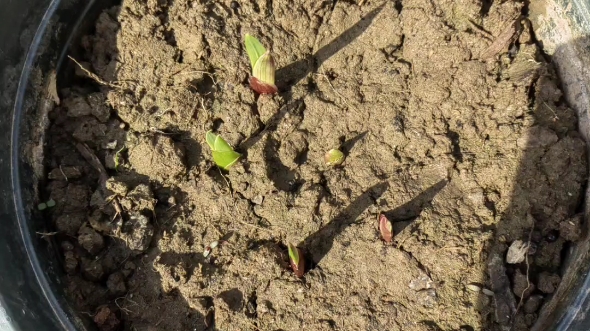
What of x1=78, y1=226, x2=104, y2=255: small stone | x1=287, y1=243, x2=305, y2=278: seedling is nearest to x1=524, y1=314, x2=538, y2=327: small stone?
x1=287, y1=243, x2=305, y2=278: seedling

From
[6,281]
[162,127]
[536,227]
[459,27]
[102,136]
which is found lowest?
[6,281]

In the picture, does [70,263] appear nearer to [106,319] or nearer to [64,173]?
[106,319]

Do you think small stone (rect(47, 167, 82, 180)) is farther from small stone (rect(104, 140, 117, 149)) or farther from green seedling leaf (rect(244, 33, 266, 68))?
green seedling leaf (rect(244, 33, 266, 68))

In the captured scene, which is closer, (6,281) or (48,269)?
(6,281)

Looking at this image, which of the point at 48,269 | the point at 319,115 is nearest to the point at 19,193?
the point at 48,269

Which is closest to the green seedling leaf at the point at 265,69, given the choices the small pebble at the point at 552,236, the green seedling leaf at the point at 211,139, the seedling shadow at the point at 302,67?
the seedling shadow at the point at 302,67

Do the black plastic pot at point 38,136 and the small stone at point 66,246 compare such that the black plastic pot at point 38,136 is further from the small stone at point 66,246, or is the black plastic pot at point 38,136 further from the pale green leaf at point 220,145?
the pale green leaf at point 220,145

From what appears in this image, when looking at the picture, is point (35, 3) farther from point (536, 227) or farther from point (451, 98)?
point (536, 227)
